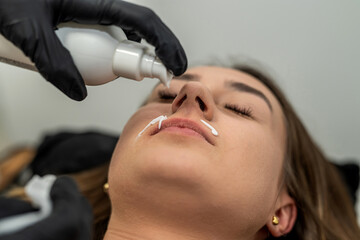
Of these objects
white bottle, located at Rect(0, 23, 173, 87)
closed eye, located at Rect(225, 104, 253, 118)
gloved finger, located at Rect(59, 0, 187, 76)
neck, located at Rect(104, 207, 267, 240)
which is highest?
gloved finger, located at Rect(59, 0, 187, 76)

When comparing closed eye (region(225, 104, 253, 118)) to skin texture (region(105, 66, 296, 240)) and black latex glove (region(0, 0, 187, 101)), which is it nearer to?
skin texture (region(105, 66, 296, 240))

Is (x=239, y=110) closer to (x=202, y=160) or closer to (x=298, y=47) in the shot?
(x=202, y=160)

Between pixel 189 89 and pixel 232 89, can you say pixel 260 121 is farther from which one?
pixel 189 89

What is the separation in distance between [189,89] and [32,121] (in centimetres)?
151

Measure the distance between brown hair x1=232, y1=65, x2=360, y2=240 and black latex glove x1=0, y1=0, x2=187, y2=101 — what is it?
0.56 meters

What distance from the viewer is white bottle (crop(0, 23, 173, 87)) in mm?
740

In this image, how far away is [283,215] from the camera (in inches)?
43.2

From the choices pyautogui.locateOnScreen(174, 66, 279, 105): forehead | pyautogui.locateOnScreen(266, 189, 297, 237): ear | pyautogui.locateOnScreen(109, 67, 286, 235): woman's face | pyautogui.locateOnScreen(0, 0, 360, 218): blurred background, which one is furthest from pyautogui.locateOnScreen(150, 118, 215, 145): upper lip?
pyautogui.locateOnScreen(0, 0, 360, 218): blurred background

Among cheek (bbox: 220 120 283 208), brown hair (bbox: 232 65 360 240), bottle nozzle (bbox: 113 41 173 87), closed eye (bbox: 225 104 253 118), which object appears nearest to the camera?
bottle nozzle (bbox: 113 41 173 87)

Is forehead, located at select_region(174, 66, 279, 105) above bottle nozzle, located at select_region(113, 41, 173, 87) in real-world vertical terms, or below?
below

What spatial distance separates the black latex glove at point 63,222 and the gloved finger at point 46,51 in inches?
8.2

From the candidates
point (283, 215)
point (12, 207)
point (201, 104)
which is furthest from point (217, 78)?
point (12, 207)

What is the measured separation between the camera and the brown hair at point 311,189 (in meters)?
1.18

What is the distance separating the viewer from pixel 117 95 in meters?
1.85
